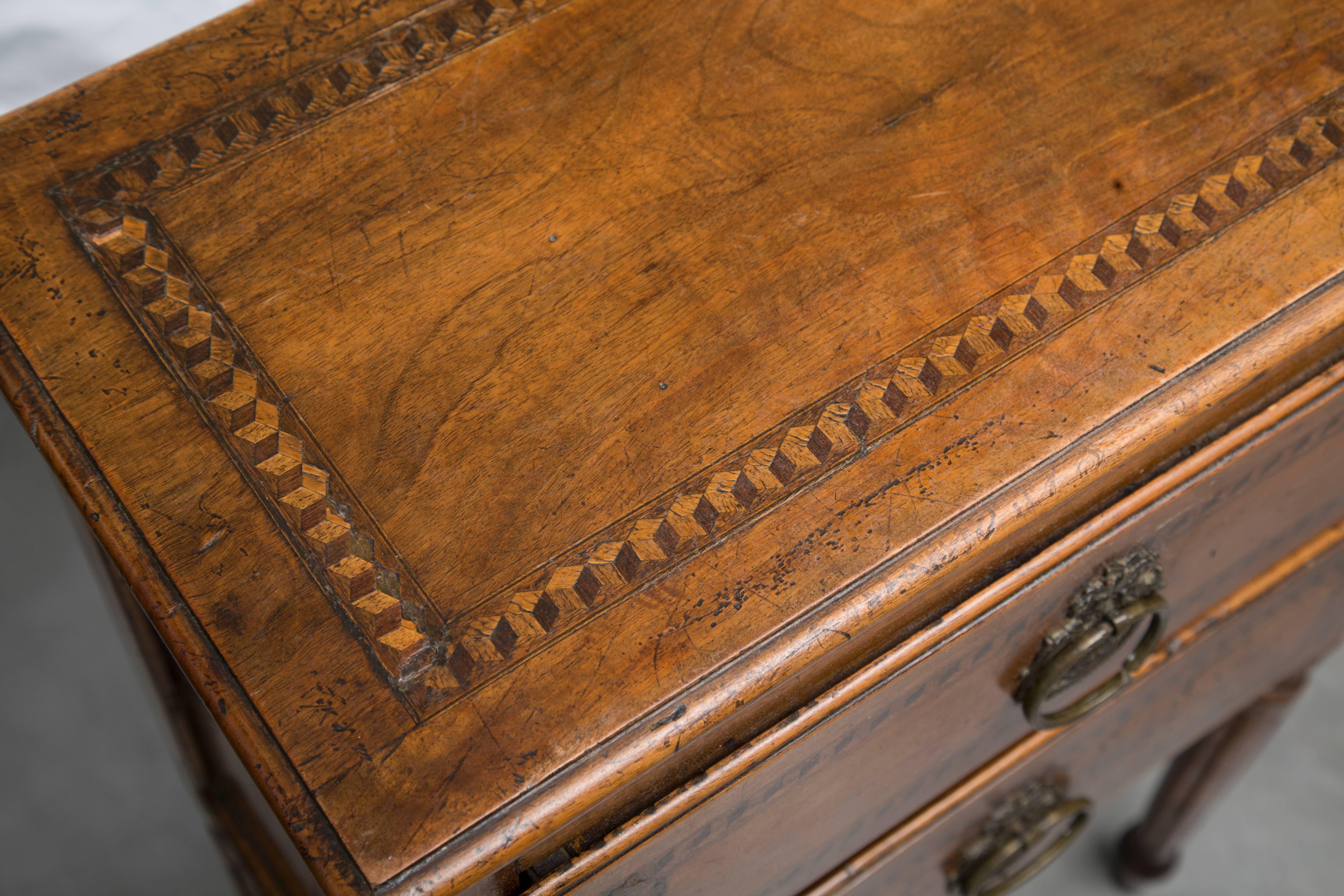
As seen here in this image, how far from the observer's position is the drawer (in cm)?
77

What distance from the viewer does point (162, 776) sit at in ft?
6.10

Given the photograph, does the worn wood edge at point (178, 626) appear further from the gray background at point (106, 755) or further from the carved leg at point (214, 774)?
the gray background at point (106, 755)

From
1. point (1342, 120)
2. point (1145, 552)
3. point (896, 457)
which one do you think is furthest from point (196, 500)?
point (1342, 120)

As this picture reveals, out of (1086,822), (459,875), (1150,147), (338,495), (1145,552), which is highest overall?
(338,495)

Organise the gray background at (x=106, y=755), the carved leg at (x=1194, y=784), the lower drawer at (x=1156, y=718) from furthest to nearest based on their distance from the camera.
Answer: the gray background at (x=106, y=755), the carved leg at (x=1194, y=784), the lower drawer at (x=1156, y=718)

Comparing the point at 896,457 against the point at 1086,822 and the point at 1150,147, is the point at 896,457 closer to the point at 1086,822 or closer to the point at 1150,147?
the point at 1150,147

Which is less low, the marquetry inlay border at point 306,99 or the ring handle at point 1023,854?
the marquetry inlay border at point 306,99

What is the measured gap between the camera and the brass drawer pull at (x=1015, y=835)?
3.98 feet

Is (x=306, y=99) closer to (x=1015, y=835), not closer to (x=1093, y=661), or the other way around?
(x=1093, y=661)

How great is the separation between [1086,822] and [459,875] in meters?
0.89

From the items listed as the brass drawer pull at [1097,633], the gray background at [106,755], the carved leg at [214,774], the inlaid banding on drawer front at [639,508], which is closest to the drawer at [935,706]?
the brass drawer pull at [1097,633]

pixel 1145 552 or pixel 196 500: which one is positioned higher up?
pixel 196 500

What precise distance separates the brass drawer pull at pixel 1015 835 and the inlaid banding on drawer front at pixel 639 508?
60 centimetres

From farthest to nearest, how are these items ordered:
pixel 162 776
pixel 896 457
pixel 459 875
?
pixel 162 776 → pixel 896 457 → pixel 459 875
